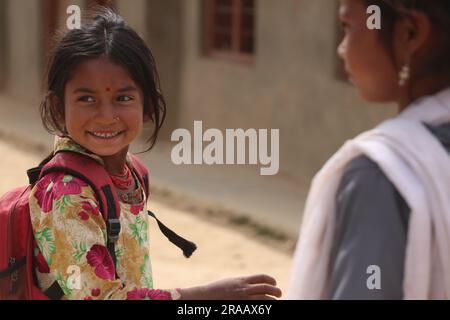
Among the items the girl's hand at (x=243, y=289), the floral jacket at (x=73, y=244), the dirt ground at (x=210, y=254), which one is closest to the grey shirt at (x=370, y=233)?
the girl's hand at (x=243, y=289)

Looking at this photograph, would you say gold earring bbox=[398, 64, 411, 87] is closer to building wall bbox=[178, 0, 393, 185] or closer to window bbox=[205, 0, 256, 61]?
building wall bbox=[178, 0, 393, 185]

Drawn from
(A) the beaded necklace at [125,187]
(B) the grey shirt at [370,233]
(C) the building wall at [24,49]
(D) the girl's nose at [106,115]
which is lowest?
(C) the building wall at [24,49]

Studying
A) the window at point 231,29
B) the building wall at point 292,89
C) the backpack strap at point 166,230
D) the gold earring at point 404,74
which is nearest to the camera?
the gold earring at point 404,74

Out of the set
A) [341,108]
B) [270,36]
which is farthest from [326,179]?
[270,36]

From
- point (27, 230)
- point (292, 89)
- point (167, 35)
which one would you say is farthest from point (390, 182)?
point (167, 35)

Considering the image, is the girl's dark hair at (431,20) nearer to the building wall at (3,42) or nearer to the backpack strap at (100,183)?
the backpack strap at (100,183)

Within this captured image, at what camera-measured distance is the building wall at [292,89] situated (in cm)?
799

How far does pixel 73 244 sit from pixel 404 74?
77cm

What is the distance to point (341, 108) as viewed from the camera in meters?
7.95

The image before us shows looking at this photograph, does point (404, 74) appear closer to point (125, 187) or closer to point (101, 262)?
point (101, 262)

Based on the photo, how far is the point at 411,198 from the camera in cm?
140

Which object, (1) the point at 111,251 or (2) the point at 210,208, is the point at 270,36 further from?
(1) the point at 111,251

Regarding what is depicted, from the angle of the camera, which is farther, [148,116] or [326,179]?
[148,116]
